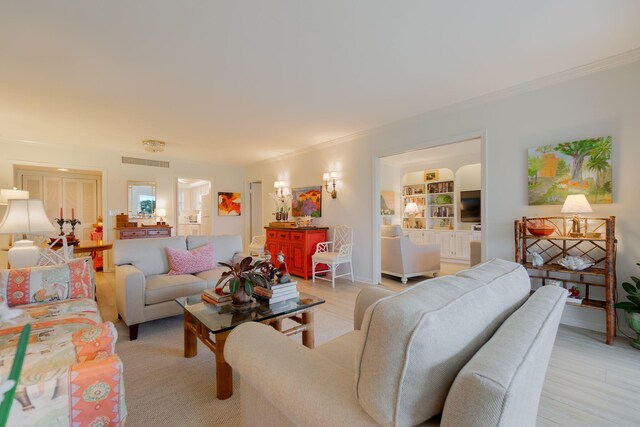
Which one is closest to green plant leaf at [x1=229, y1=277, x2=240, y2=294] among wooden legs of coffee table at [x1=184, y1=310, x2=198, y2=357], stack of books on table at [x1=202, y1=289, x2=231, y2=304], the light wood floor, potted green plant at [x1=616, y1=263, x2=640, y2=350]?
stack of books on table at [x1=202, y1=289, x2=231, y2=304]

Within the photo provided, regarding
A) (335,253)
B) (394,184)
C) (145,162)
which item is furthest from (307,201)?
(145,162)

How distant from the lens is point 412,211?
24.0ft

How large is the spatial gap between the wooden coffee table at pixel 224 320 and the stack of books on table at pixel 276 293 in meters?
0.04

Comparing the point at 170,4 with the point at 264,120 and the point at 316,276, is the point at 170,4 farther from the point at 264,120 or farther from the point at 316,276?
the point at 316,276

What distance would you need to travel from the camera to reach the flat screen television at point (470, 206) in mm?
6469

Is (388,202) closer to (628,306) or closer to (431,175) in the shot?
(431,175)

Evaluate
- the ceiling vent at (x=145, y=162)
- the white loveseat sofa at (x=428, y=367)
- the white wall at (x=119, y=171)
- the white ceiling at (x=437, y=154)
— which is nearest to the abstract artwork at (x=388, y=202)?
the white ceiling at (x=437, y=154)

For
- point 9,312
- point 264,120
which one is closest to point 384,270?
point 264,120

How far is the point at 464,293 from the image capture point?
36.2 inches

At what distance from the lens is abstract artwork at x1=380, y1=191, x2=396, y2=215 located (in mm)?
7031

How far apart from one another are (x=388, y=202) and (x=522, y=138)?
4.30 m

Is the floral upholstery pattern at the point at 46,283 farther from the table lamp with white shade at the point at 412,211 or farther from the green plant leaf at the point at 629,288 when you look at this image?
the table lamp with white shade at the point at 412,211

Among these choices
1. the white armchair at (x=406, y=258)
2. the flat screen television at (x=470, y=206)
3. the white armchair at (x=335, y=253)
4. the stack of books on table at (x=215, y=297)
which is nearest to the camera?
the stack of books on table at (x=215, y=297)

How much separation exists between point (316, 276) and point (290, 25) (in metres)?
3.82
